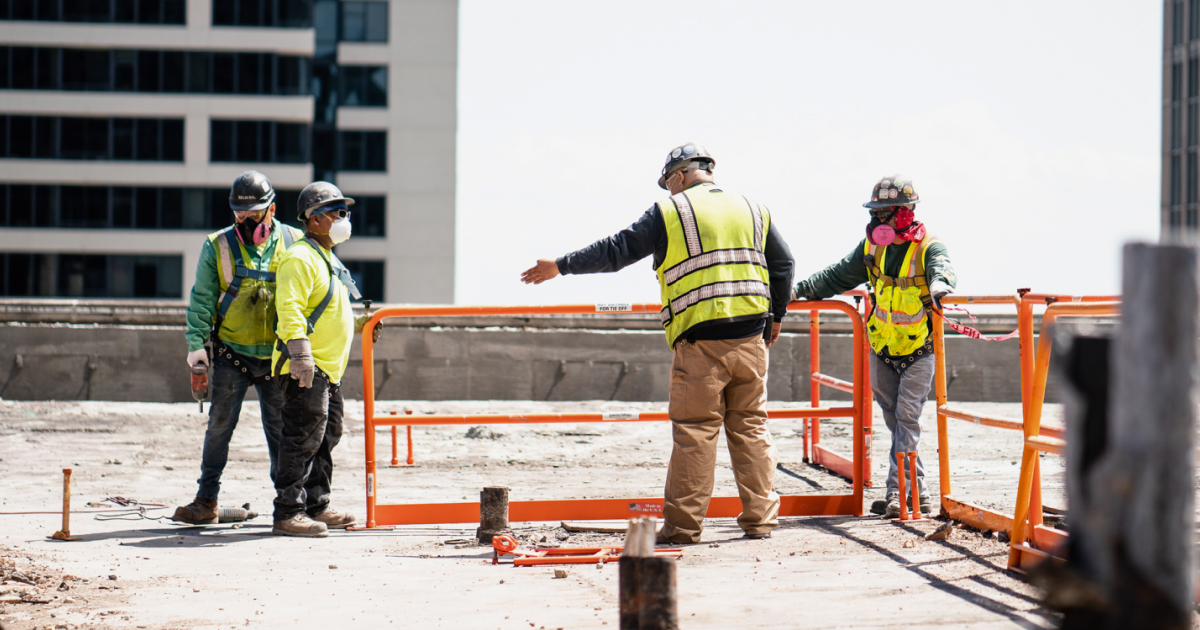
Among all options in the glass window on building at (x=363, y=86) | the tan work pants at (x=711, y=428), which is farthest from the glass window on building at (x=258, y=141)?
the tan work pants at (x=711, y=428)

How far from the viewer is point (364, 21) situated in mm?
47781

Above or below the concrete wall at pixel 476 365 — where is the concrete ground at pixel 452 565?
below

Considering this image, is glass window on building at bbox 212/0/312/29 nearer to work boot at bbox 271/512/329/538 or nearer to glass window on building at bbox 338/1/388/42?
glass window on building at bbox 338/1/388/42

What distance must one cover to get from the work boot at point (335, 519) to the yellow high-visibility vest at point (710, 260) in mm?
2407

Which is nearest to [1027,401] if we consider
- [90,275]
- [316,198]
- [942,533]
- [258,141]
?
[942,533]

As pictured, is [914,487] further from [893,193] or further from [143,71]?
[143,71]

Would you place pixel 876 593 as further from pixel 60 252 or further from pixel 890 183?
pixel 60 252

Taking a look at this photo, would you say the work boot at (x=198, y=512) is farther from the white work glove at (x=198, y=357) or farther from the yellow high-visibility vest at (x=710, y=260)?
the yellow high-visibility vest at (x=710, y=260)

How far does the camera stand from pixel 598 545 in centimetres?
580

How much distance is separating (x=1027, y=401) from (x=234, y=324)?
458 cm

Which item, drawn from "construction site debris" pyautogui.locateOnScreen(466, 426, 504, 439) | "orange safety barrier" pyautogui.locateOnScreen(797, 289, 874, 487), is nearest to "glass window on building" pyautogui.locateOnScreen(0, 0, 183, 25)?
"construction site debris" pyautogui.locateOnScreen(466, 426, 504, 439)

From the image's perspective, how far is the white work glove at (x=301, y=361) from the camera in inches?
241

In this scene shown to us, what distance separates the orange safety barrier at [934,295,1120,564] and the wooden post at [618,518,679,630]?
2.11 metres

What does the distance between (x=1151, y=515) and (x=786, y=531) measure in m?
4.36
